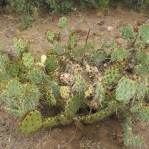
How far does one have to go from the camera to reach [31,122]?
425 centimetres

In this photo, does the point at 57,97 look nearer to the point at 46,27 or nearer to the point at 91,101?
the point at 91,101

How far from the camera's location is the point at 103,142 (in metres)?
4.63

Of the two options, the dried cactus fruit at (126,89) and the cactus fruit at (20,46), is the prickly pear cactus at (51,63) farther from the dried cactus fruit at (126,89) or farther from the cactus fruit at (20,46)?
the dried cactus fruit at (126,89)

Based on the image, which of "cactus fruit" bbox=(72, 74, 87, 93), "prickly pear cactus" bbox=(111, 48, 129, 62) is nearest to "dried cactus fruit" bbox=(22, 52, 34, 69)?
"cactus fruit" bbox=(72, 74, 87, 93)

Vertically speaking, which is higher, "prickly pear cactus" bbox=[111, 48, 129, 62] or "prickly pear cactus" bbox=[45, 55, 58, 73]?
"prickly pear cactus" bbox=[111, 48, 129, 62]

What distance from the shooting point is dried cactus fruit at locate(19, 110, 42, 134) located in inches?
166

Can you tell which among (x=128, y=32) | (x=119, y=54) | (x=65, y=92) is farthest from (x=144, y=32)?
(x=65, y=92)

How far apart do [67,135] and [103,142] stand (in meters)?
0.34

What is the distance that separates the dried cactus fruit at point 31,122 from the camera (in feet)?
13.8

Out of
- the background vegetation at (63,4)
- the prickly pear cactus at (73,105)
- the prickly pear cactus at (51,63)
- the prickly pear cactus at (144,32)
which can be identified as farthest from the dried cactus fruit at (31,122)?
the background vegetation at (63,4)

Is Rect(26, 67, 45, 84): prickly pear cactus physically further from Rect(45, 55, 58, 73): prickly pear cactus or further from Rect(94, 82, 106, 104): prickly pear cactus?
Rect(94, 82, 106, 104): prickly pear cactus

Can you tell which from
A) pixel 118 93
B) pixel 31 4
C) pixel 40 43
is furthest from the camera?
pixel 31 4

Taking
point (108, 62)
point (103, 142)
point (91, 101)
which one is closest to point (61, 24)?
point (108, 62)

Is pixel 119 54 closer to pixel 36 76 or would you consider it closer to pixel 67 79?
pixel 67 79
